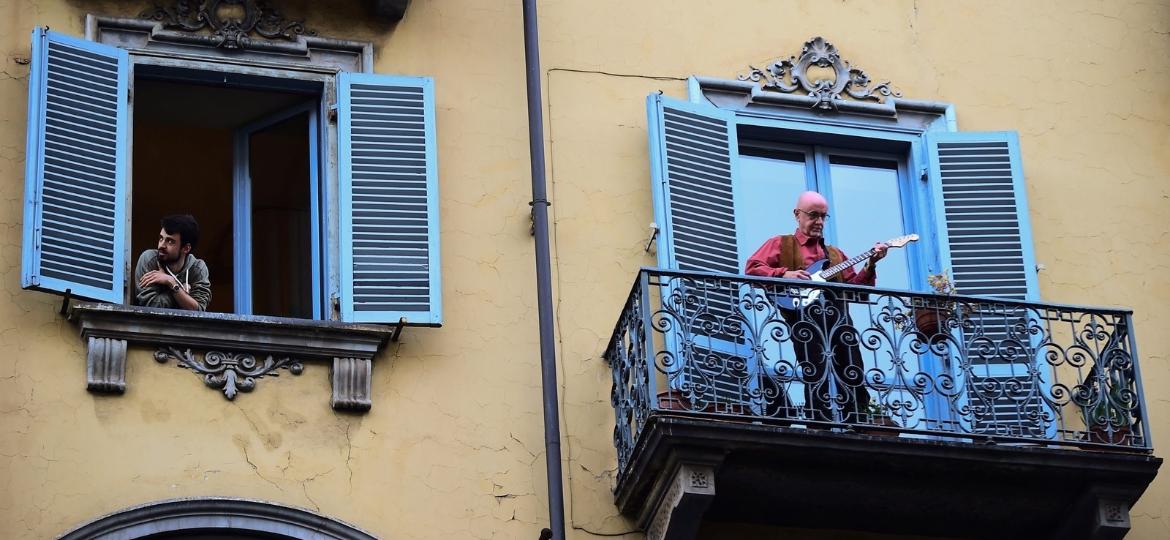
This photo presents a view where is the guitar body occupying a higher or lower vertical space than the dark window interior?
lower

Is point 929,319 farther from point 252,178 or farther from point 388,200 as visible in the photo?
point 252,178

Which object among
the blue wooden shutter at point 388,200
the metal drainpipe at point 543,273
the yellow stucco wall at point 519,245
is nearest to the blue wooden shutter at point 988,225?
the yellow stucco wall at point 519,245

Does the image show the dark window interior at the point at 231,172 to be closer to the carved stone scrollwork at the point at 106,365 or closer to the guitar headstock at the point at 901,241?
the carved stone scrollwork at the point at 106,365

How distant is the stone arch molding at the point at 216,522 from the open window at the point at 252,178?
1.19m

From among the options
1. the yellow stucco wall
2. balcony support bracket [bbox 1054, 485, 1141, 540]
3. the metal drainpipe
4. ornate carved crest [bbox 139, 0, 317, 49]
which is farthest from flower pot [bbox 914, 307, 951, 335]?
ornate carved crest [bbox 139, 0, 317, 49]

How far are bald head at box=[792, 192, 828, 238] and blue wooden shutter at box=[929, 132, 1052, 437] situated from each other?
96cm

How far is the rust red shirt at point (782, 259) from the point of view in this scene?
12906mm

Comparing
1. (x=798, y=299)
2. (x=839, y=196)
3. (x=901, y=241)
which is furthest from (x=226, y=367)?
(x=839, y=196)

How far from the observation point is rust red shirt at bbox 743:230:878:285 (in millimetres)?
12906

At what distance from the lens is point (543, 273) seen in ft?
42.5

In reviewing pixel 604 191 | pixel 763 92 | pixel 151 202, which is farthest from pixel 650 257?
pixel 151 202

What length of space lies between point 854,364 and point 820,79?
2319mm

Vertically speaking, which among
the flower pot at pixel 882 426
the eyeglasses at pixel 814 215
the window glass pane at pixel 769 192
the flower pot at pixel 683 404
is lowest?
the flower pot at pixel 882 426

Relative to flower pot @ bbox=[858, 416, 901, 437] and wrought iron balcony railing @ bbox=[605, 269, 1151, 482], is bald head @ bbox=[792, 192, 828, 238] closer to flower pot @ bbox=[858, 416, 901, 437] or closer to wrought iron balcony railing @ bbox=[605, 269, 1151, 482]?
wrought iron balcony railing @ bbox=[605, 269, 1151, 482]
